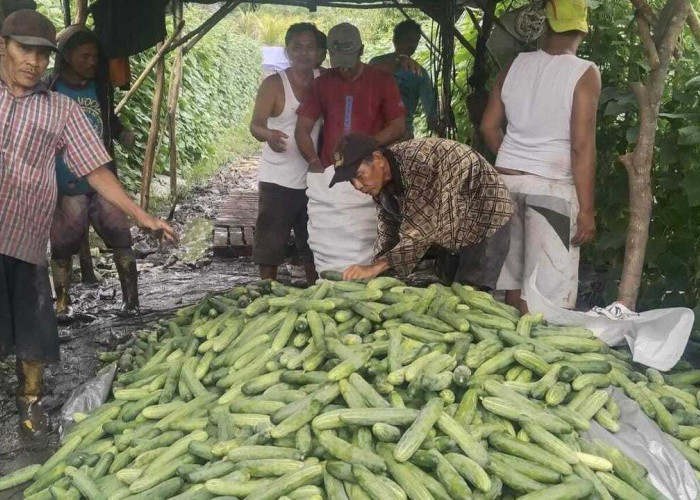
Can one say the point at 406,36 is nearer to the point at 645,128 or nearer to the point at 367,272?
the point at 645,128

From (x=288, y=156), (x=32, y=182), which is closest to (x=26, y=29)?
(x=32, y=182)

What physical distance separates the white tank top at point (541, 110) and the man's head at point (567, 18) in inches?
6.1

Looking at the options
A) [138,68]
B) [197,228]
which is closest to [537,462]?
[197,228]

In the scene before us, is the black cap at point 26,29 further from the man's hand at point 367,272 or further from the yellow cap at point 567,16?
the yellow cap at point 567,16

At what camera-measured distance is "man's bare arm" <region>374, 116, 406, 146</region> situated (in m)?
6.04

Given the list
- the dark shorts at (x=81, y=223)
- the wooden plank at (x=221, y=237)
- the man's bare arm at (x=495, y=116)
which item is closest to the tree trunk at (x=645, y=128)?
the man's bare arm at (x=495, y=116)

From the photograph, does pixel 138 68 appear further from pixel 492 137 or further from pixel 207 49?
pixel 492 137

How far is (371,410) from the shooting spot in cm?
305

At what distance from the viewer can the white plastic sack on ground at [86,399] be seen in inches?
166

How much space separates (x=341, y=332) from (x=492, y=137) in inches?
82.1

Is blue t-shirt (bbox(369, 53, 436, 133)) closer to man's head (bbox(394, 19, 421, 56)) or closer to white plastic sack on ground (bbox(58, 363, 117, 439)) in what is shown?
man's head (bbox(394, 19, 421, 56))

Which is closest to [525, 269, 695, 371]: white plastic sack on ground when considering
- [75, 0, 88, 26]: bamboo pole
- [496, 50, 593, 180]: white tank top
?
[496, 50, 593, 180]: white tank top

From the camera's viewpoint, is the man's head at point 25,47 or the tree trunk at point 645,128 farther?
the tree trunk at point 645,128

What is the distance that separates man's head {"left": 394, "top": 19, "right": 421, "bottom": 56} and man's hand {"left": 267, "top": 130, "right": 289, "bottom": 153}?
101 inches
